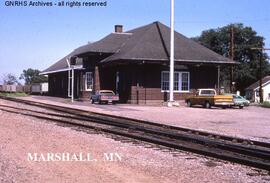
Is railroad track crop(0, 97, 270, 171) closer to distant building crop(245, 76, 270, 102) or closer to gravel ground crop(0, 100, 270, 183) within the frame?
gravel ground crop(0, 100, 270, 183)

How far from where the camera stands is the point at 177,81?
38.9 meters

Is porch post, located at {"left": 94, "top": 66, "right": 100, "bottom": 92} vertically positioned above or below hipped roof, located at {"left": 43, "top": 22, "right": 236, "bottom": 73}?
below

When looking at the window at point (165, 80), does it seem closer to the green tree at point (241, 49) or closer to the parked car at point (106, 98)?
the parked car at point (106, 98)

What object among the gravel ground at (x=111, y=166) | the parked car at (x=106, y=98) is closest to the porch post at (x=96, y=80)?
the parked car at (x=106, y=98)

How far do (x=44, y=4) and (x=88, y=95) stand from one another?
2818cm

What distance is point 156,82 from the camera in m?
37.8

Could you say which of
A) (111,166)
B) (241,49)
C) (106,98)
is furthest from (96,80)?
(241,49)

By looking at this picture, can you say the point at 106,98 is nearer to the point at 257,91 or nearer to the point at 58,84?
the point at 58,84

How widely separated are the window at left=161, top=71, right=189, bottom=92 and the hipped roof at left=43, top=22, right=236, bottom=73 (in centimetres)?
143

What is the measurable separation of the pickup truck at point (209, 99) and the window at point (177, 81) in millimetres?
2826

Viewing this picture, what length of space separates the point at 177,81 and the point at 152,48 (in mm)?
3387

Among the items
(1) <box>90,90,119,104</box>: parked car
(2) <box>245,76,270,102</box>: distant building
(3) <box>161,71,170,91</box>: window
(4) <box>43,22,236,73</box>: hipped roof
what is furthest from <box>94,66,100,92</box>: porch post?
(2) <box>245,76,270,102</box>: distant building

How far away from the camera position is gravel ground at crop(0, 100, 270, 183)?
8.52 meters

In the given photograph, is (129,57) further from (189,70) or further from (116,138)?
(116,138)
